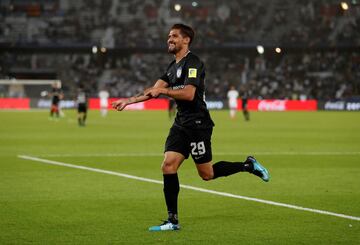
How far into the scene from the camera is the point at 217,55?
78.8 m

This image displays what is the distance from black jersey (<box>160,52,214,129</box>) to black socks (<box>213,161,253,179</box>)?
2.52 ft

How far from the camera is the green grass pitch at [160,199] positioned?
373 inches

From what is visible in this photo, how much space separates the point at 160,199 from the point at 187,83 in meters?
3.47

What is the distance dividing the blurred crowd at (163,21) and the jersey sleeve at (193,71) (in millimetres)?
65290

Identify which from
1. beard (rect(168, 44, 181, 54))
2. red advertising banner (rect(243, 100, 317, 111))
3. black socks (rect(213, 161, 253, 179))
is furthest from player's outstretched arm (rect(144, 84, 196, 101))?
red advertising banner (rect(243, 100, 317, 111))

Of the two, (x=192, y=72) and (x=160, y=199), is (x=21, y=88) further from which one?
(x=192, y=72)

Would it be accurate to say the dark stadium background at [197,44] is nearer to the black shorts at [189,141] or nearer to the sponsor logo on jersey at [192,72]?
the black shorts at [189,141]

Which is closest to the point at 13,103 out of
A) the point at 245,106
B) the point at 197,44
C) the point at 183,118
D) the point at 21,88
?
the point at 21,88

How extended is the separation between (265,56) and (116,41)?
47.1 ft

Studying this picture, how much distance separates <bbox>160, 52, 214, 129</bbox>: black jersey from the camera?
985 cm

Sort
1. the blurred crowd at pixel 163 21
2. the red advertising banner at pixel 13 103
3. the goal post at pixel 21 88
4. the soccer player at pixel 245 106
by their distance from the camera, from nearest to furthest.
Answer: the soccer player at pixel 245 106 → the red advertising banner at pixel 13 103 → the goal post at pixel 21 88 → the blurred crowd at pixel 163 21

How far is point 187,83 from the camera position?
9781 mm

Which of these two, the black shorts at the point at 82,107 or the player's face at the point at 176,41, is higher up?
the player's face at the point at 176,41

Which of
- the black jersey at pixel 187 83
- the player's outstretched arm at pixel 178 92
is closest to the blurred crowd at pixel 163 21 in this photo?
the black jersey at pixel 187 83
